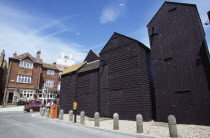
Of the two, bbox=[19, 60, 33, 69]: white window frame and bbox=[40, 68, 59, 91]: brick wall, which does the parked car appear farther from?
bbox=[19, 60, 33, 69]: white window frame

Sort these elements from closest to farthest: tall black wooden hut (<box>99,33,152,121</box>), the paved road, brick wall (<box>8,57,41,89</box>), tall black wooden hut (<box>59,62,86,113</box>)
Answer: the paved road
tall black wooden hut (<box>99,33,152,121</box>)
tall black wooden hut (<box>59,62,86,113</box>)
brick wall (<box>8,57,41,89</box>)

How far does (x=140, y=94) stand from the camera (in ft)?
41.2

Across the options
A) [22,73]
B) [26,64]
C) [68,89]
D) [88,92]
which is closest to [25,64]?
[26,64]

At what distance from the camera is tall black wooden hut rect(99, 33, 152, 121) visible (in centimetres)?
1268

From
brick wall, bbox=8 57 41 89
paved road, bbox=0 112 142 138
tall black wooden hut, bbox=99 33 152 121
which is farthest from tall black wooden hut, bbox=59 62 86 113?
brick wall, bbox=8 57 41 89

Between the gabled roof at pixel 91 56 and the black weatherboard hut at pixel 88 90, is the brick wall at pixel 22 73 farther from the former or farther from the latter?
the black weatherboard hut at pixel 88 90

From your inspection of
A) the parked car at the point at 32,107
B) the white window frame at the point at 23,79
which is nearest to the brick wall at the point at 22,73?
the white window frame at the point at 23,79

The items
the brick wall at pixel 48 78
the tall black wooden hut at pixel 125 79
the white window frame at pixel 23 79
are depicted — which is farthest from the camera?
the brick wall at pixel 48 78

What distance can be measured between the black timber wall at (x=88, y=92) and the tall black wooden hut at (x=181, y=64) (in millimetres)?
7237

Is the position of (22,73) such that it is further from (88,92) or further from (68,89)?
(88,92)

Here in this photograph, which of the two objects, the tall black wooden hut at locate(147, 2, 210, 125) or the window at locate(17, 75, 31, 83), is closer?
the tall black wooden hut at locate(147, 2, 210, 125)

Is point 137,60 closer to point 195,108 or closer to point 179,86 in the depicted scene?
point 179,86

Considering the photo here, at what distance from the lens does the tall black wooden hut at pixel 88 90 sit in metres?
16.3

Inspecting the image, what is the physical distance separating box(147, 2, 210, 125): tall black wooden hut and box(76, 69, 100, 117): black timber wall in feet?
23.7
